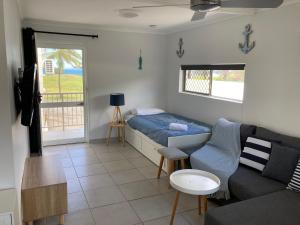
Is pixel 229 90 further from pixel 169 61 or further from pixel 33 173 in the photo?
pixel 33 173

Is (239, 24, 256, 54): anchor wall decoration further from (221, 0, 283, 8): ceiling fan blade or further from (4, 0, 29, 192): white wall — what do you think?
(4, 0, 29, 192): white wall

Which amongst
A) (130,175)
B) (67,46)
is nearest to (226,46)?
(130,175)

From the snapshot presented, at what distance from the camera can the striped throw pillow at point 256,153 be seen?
9.25 ft

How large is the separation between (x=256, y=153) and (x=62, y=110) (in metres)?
3.82

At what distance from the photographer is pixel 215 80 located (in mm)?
4422

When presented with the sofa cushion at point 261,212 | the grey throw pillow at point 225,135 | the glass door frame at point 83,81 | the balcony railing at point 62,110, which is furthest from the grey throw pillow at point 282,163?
the balcony railing at point 62,110

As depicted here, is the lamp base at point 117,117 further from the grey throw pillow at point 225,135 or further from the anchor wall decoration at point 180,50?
the grey throw pillow at point 225,135

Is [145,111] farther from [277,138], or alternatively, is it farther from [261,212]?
[261,212]

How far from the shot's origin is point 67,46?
4.83 metres

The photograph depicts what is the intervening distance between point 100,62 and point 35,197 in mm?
3347

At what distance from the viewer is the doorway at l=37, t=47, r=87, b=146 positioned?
15.7 ft

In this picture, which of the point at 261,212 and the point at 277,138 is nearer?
the point at 261,212

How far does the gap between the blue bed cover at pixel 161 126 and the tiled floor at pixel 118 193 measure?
20.6 inches

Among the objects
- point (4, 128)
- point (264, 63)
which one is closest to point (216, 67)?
point (264, 63)
